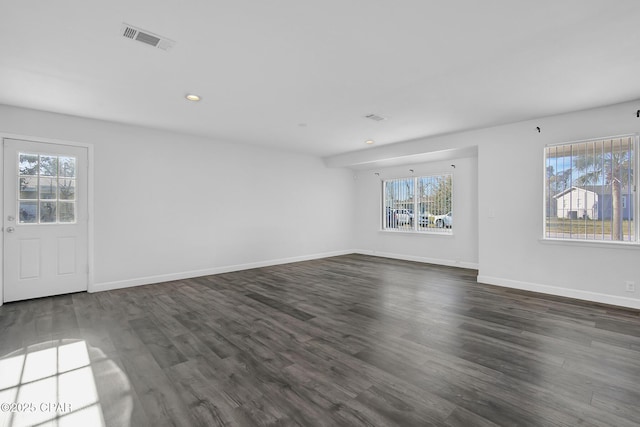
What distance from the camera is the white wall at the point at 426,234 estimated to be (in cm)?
618

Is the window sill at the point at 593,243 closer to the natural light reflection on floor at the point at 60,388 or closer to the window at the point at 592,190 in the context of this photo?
the window at the point at 592,190

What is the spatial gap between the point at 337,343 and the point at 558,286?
3.61 m

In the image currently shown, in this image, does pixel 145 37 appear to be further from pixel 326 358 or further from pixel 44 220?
pixel 44 220

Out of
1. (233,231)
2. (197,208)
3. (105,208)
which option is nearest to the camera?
(105,208)

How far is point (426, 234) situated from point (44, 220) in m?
6.89

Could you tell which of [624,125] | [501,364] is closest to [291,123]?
[501,364]

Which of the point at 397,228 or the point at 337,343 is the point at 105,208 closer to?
the point at 337,343

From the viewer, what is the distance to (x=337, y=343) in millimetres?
2738

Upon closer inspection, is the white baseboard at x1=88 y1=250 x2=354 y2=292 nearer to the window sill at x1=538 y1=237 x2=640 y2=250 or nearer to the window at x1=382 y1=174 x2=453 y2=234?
the window at x1=382 y1=174 x2=453 y2=234

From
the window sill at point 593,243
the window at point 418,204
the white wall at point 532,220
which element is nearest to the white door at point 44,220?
the white wall at point 532,220

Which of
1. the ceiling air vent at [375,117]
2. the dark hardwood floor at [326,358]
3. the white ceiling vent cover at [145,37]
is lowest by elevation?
the dark hardwood floor at [326,358]

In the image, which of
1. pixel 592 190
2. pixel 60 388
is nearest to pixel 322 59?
pixel 60 388

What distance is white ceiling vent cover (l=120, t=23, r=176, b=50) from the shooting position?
7.55 ft

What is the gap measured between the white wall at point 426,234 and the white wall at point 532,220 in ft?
3.69
